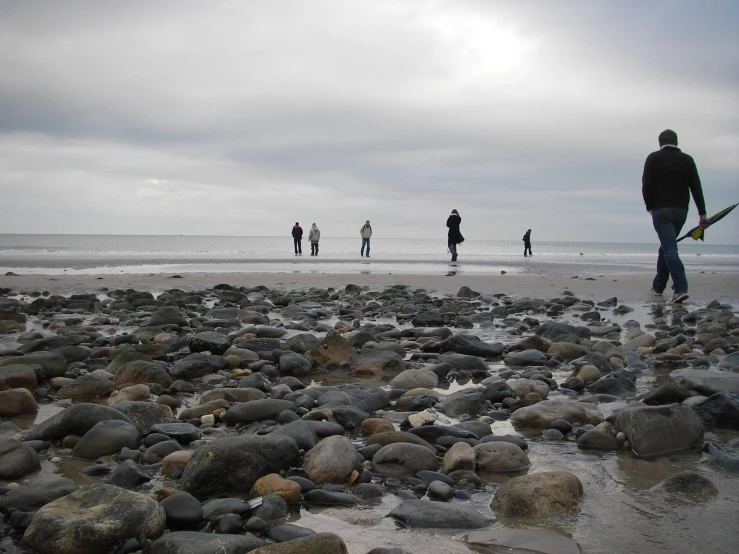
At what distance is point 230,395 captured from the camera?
12.0ft

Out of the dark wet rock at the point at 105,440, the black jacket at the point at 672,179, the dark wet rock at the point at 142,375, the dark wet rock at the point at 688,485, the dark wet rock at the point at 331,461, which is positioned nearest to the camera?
the dark wet rock at the point at 688,485

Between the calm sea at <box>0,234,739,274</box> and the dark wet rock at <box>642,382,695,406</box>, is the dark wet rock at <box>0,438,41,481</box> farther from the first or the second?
the calm sea at <box>0,234,739,274</box>

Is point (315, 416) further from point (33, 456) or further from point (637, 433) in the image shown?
point (637, 433)

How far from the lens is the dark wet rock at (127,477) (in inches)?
93.4

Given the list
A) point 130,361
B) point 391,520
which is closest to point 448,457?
point 391,520

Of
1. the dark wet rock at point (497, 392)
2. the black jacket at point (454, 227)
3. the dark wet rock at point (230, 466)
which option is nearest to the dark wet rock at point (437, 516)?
the dark wet rock at point (230, 466)

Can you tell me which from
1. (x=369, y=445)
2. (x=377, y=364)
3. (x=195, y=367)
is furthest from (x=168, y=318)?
(x=369, y=445)

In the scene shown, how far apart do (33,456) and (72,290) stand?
10.5 m

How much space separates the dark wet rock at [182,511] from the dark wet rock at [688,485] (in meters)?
1.60

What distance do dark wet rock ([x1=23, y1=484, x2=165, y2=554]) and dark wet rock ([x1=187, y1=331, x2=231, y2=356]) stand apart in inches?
123

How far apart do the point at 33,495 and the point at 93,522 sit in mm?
441

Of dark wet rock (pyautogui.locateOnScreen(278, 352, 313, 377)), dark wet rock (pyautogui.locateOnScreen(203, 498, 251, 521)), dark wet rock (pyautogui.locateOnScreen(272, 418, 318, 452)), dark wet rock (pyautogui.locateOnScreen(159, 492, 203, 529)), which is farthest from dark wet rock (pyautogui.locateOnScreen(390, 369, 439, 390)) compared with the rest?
dark wet rock (pyautogui.locateOnScreen(159, 492, 203, 529))

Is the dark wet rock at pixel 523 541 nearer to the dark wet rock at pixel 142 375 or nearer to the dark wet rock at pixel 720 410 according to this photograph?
the dark wet rock at pixel 720 410

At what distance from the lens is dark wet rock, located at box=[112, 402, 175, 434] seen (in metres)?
3.09
